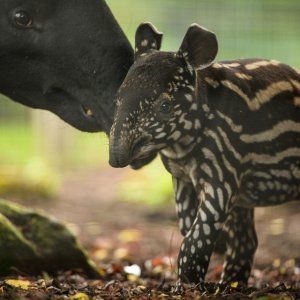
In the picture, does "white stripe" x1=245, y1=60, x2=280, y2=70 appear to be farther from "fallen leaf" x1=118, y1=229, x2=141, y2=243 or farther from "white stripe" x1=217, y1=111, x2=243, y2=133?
"fallen leaf" x1=118, y1=229, x2=141, y2=243

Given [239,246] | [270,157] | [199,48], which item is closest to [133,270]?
[239,246]

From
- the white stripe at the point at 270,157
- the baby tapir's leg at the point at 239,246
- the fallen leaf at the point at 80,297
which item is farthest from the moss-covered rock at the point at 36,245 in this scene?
the white stripe at the point at 270,157

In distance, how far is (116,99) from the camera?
4.56 meters

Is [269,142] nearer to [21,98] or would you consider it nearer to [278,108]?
[278,108]

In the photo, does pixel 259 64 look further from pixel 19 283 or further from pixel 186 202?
pixel 19 283

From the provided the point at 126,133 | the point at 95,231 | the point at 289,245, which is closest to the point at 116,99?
the point at 126,133

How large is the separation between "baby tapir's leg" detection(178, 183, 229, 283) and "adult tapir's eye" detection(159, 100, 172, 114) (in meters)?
0.46

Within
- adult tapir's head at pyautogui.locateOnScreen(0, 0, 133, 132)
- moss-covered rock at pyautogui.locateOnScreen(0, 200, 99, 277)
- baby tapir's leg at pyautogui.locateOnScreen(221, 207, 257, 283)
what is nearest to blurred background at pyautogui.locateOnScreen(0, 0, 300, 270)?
moss-covered rock at pyautogui.locateOnScreen(0, 200, 99, 277)

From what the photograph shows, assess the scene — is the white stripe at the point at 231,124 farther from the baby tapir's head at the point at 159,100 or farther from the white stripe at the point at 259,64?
the white stripe at the point at 259,64

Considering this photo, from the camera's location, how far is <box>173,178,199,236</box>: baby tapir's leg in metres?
4.86

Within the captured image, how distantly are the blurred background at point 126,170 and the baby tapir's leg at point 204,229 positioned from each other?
2.96m

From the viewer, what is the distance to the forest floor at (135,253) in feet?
14.6

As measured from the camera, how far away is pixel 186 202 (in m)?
4.87

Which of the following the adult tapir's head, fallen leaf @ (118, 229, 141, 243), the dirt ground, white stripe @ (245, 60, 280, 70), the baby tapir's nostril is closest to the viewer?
the baby tapir's nostril
